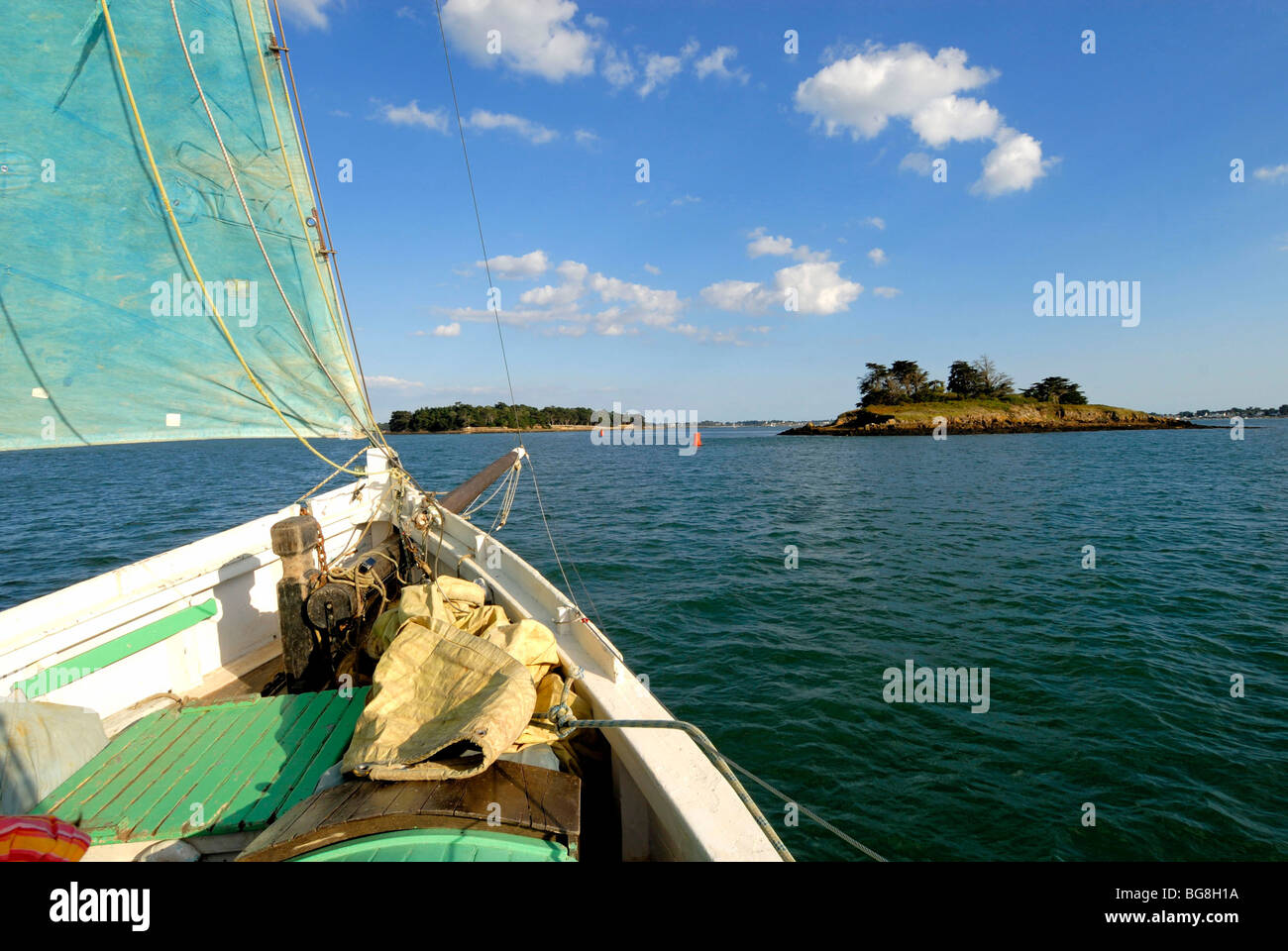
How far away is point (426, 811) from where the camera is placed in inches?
100

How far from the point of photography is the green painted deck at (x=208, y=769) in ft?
10.8

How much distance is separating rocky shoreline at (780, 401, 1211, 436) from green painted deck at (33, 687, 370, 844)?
108 meters

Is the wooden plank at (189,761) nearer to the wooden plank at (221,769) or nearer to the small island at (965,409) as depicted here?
the wooden plank at (221,769)

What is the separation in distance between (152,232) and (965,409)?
12117cm

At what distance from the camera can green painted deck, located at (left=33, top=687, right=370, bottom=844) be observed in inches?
130

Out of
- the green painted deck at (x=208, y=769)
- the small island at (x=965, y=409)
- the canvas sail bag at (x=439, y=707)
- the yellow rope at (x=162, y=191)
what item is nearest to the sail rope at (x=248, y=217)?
the yellow rope at (x=162, y=191)

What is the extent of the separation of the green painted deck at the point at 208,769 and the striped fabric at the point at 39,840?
1.44 feet

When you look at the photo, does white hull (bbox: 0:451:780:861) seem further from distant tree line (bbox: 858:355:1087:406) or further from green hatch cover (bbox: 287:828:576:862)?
distant tree line (bbox: 858:355:1087:406)

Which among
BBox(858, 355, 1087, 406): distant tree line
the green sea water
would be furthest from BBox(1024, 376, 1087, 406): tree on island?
the green sea water

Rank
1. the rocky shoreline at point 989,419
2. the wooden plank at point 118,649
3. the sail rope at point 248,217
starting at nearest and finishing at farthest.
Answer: the wooden plank at point 118,649 < the sail rope at point 248,217 < the rocky shoreline at point 989,419

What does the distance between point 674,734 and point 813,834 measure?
351cm
